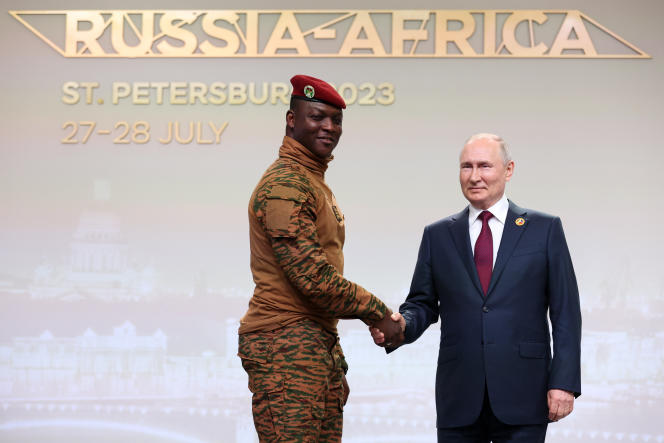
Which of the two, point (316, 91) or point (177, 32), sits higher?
point (177, 32)

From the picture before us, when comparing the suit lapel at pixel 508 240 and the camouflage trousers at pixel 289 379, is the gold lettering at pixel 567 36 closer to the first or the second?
the suit lapel at pixel 508 240

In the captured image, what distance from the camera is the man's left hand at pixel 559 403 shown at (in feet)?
7.99

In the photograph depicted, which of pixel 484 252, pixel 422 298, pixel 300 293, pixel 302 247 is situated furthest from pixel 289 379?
pixel 484 252

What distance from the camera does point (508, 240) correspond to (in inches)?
101

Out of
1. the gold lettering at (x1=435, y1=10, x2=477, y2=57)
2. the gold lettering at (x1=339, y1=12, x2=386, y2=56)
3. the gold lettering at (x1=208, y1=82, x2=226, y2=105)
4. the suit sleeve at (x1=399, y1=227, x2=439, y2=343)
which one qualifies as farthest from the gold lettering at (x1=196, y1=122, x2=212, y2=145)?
the suit sleeve at (x1=399, y1=227, x2=439, y2=343)

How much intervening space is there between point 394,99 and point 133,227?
1.75m

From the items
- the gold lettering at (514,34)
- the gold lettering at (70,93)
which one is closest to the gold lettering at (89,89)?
the gold lettering at (70,93)

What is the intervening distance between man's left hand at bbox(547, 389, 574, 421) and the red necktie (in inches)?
14.7

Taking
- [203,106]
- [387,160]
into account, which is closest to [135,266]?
[203,106]

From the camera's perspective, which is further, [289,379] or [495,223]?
[495,223]

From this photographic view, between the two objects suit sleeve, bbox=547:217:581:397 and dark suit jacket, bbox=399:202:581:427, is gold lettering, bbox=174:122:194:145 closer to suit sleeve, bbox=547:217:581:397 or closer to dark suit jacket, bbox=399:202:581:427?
dark suit jacket, bbox=399:202:581:427

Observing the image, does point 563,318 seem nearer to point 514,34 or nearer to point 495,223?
point 495,223

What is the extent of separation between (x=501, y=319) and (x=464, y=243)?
11.0 inches

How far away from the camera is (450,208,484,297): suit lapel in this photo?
101 inches
